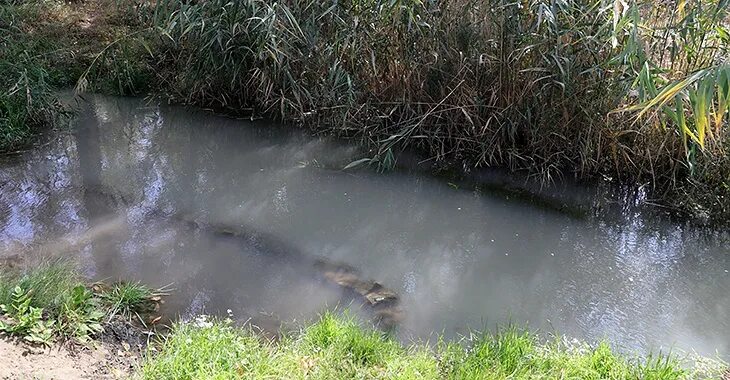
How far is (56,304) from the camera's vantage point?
208 cm

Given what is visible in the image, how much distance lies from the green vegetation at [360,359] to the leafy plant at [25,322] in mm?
336

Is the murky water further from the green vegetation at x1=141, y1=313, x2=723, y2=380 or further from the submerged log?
the green vegetation at x1=141, y1=313, x2=723, y2=380

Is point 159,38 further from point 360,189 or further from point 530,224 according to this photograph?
point 530,224

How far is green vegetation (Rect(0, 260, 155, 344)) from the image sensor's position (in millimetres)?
1927

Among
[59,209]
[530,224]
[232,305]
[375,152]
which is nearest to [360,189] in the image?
[375,152]

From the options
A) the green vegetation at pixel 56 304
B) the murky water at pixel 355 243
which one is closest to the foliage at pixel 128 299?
the green vegetation at pixel 56 304

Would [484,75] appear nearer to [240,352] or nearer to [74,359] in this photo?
[240,352]

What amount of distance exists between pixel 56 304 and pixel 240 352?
0.66m

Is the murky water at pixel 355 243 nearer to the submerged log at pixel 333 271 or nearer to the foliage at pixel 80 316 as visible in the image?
the submerged log at pixel 333 271

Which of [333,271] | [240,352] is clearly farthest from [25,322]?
[333,271]

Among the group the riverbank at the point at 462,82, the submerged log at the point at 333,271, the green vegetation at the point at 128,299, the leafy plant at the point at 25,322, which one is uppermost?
the riverbank at the point at 462,82

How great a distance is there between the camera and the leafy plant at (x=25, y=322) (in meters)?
1.89

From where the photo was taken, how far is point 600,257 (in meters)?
3.06

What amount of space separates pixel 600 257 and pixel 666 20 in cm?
144
